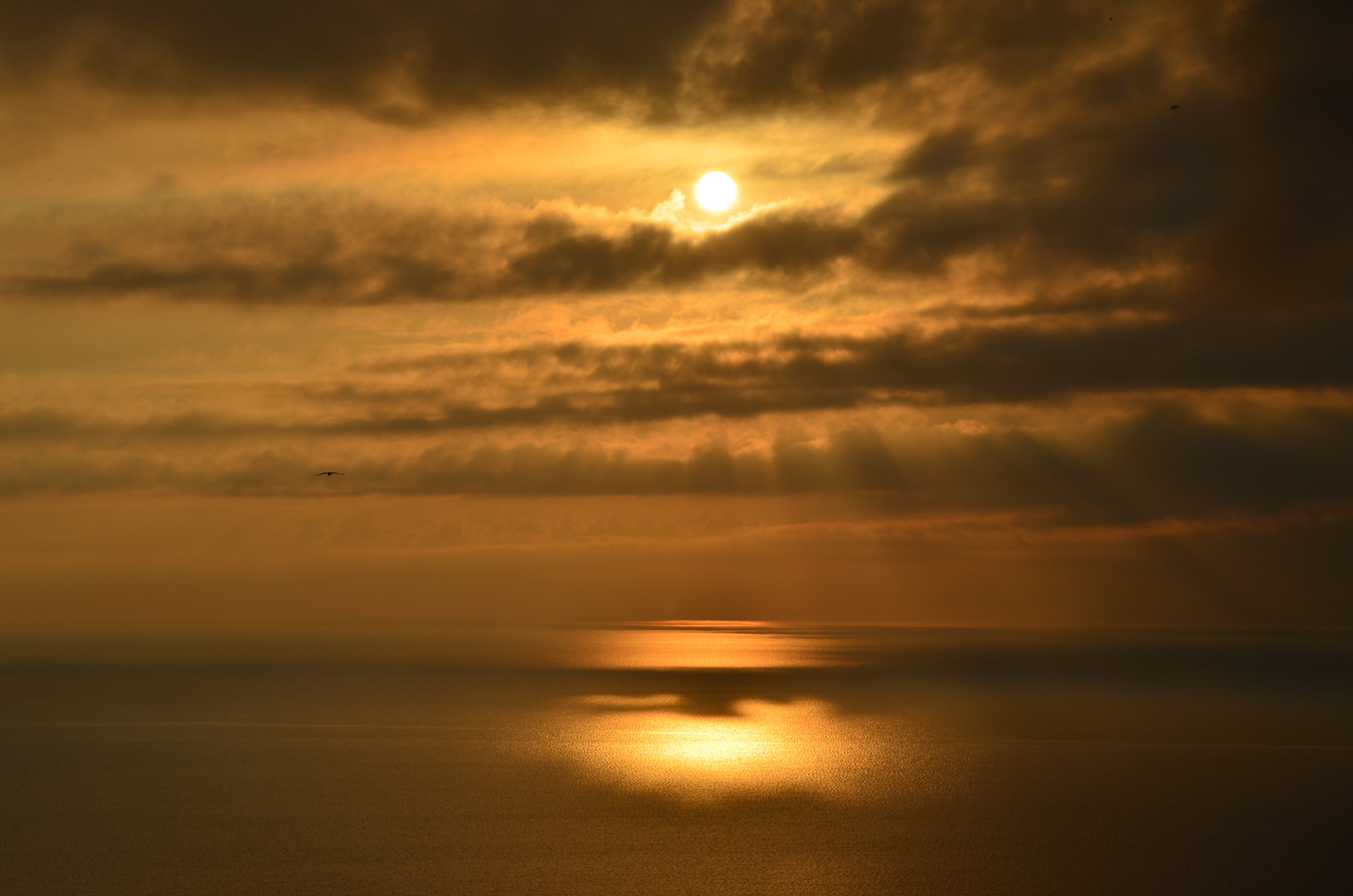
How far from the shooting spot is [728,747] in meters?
102

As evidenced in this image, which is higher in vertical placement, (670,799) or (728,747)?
(728,747)

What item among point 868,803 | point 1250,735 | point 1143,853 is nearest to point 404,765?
point 868,803

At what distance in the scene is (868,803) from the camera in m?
73.8

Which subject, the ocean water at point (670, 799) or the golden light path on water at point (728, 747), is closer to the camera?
the ocean water at point (670, 799)

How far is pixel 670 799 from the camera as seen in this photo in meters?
74.4

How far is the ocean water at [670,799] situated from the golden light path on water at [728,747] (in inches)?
19.5

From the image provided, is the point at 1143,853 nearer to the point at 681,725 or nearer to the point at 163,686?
the point at 681,725

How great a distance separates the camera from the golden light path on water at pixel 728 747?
267 ft

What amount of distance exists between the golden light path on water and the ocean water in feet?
1.62

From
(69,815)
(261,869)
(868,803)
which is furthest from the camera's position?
(868,803)

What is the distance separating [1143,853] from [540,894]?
3262 cm

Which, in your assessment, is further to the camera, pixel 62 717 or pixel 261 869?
pixel 62 717

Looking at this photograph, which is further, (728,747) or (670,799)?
(728,747)

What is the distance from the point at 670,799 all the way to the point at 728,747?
2792 centimetres
